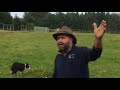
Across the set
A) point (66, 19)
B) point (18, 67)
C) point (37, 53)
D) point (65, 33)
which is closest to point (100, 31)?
point (65, 33)

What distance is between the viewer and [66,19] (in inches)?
231

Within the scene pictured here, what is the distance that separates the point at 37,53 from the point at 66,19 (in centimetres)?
135

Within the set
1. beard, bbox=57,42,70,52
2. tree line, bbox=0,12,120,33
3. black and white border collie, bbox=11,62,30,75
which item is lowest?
black and white border collie, bbox=11,62,30,75

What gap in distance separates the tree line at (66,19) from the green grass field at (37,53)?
0.56 ft

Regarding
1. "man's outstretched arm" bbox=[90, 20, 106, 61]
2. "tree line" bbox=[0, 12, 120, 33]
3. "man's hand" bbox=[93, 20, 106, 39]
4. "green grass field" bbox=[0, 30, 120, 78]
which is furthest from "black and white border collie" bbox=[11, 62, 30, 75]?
"man's hand" bbox=[93, 20, 106, 39]

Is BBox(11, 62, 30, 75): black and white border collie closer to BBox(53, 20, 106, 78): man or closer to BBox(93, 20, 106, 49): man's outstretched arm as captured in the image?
BBox(53, 20, 106, 78): man

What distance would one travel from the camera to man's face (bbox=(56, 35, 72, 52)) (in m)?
4.92

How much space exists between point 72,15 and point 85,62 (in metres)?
1.21

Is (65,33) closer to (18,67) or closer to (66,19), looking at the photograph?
(66,19)

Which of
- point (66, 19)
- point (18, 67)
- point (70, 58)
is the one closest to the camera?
point (70, 58)

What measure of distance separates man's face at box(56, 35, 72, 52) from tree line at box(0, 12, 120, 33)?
24.7 inches

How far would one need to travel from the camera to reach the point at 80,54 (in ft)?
15.9
